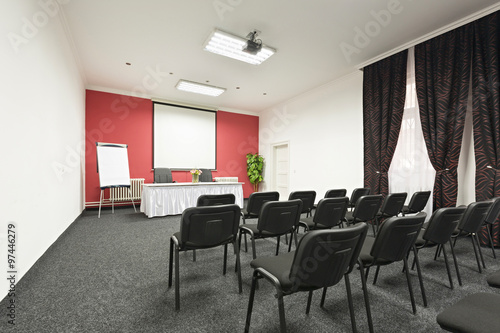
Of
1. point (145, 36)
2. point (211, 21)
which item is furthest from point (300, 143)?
point (145, 36)

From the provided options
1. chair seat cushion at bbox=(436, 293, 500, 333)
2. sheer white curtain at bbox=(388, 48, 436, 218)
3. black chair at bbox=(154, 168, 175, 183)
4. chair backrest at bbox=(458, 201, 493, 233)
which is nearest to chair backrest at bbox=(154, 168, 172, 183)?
→ black chair at bbox=(154, 168, 175, 183)

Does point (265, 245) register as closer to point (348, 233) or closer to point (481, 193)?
point (348, 233)

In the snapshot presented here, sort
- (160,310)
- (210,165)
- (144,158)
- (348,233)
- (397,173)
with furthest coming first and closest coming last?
(210,165), (144,158), (397,173), (160,310), (348,233)

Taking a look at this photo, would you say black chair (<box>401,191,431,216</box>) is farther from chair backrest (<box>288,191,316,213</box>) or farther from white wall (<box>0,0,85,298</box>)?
white wall (<box>0,0,85,298</box>)

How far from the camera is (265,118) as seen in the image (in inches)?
326

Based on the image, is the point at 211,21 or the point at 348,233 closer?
the point at 348,233

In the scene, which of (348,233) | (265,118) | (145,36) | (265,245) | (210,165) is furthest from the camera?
(265,118)

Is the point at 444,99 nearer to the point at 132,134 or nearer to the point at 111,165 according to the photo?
the point at 111,165

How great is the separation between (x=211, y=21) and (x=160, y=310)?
146 inches

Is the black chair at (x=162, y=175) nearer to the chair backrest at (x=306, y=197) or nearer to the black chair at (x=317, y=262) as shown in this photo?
the chair backrest at (x=306, y=197)

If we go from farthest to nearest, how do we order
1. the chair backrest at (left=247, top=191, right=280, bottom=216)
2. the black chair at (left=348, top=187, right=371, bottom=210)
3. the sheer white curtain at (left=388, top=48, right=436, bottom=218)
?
the sheer white curtain at (left=388, top=48, right=436, bottom=218)
the black chair at (left=348, top=187, right=371, bottom=210)
the chair backrest at (left=247, top=191, right=280, bottom=216)

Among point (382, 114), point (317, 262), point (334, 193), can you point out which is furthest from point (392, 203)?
point (317, 262)

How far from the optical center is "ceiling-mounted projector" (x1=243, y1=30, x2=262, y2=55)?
3508 mm

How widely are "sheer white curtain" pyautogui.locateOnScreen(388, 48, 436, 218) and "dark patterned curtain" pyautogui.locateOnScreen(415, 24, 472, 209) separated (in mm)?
162
